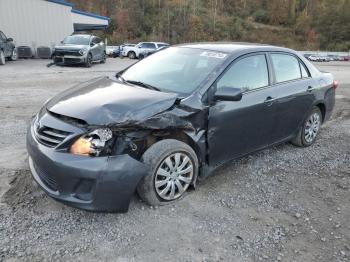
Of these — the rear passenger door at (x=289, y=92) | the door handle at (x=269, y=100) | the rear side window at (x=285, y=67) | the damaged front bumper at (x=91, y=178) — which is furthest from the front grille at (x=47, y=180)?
the rear side window at (x=285, y=67)

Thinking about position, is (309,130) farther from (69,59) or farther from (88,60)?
(88,60)

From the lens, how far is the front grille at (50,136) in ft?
9.82

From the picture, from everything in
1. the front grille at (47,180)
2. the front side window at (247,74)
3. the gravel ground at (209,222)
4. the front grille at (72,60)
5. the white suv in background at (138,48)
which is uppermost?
the front side window at (247,74)

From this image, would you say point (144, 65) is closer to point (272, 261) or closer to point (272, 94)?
point (272, 94)

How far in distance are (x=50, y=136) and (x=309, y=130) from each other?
3905 millimetres

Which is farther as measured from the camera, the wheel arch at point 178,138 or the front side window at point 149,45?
the front side window at point 149,45

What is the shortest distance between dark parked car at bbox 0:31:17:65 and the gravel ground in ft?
47.4

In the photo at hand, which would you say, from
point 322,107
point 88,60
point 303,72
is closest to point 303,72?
point 303,72

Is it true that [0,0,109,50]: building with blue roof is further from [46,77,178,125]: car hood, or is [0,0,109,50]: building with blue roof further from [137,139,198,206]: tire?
[137,139,198,206]: tire

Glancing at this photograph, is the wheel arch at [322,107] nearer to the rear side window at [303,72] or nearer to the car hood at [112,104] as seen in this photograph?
the rear side window at [303,72]

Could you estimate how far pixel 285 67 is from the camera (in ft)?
15.4

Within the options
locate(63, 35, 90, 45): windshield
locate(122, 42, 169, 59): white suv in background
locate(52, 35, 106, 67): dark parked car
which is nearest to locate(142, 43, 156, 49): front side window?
locate(122, 42, 169, 59): white suv in background

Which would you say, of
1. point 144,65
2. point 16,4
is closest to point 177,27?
point 16,4

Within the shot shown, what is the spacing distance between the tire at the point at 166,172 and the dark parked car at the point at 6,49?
16.4 m
